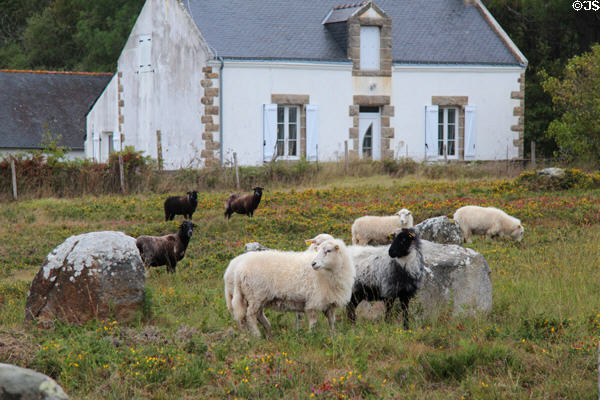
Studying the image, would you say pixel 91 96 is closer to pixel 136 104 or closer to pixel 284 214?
pixel 136 104

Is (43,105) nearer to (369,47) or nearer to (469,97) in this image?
(369,47)

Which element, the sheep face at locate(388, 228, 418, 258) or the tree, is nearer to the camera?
the sheep face at locate(388, 228, 418, 258)

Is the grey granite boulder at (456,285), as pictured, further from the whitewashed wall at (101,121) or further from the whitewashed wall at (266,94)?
the whitewashed wall at (101,121)

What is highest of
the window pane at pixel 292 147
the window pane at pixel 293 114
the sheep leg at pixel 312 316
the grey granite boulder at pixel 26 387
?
the window pane at pixel 293 114

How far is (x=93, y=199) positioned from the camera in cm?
2152

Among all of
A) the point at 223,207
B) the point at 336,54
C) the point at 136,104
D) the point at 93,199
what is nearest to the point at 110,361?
the point at 223,207

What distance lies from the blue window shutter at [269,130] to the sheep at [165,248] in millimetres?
14319

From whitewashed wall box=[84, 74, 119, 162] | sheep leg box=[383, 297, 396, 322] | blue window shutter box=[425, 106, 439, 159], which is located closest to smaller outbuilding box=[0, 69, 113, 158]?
whitewashed wall box=[84, 74, 119, 162]

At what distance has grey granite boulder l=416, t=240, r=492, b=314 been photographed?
9445 millimetres

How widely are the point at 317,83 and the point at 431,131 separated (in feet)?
16.4

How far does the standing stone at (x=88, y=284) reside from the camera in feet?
28.4

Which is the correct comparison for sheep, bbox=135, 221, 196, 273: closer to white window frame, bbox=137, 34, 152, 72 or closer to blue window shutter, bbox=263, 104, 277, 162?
blue window shutter, bbox=263, 104, 277, 162

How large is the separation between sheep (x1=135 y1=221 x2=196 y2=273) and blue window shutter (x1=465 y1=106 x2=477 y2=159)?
19.1 m

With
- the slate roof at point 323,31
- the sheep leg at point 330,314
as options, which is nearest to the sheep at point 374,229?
the sheep leg at point 330,314
